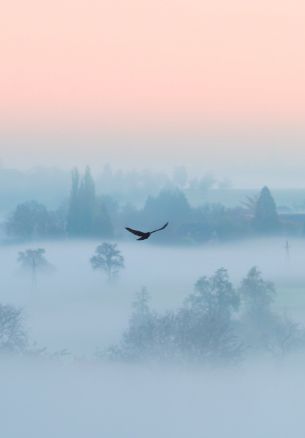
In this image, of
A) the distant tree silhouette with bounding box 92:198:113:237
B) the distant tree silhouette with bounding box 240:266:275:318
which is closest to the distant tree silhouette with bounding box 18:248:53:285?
the distant tree silhouette with bounding box 92:198:113:237

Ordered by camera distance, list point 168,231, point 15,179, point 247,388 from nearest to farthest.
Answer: point 247,388, point 168,231, point 15,179

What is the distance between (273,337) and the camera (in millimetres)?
74938

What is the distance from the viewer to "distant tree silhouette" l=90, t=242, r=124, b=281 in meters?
95.2

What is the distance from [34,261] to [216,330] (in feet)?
117

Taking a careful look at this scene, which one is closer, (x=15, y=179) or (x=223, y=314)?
(x=223, y=314)

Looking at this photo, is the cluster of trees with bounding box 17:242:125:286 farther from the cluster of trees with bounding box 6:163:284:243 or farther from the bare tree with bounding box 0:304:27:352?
the bare tree with bounding box 0:304:27:352

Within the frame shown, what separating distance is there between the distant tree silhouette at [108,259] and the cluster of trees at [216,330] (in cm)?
1153

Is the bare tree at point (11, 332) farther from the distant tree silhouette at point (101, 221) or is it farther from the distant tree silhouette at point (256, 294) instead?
the distant tree silhouette at point (101, 221)

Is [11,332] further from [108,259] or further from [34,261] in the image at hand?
[34,261]

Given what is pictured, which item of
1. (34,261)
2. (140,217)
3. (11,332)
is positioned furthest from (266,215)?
(11,332)

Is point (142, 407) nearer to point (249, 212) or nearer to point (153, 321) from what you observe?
point (153, 321)

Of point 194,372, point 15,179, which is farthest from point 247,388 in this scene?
point 15,179

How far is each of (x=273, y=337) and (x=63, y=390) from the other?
1727 cm

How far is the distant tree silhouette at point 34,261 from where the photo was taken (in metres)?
96.5
